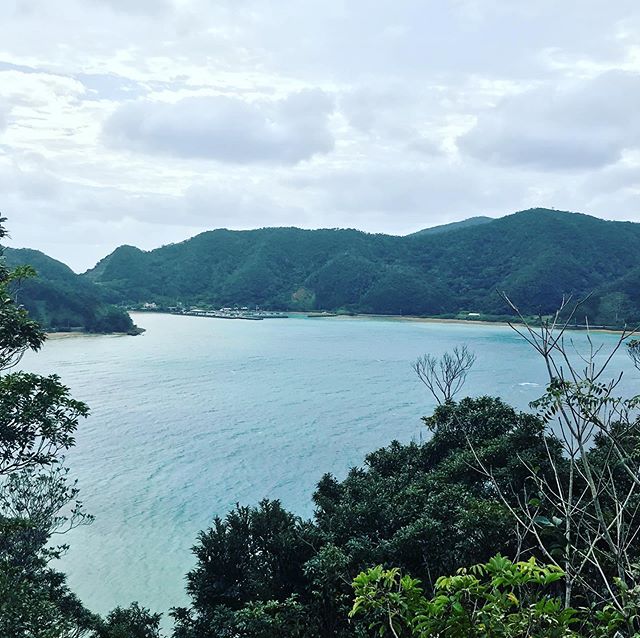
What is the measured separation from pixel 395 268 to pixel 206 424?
103 meters

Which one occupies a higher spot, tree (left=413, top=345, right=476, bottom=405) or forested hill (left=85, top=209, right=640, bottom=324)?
forested hill (left=85, top=209, right=640, bottom=324)

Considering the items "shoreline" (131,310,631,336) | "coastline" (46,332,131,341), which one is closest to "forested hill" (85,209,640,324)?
"shoreline" (131,310,631,336)

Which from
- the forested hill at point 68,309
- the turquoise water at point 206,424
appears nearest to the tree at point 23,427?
the turquoise water at point 206,424

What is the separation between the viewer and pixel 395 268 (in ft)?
436

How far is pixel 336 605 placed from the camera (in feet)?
32.8

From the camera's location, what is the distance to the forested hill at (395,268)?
108838 millimetres

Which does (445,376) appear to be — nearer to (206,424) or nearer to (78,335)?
(206,424)

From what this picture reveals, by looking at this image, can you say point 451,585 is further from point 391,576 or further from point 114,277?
point 114,277

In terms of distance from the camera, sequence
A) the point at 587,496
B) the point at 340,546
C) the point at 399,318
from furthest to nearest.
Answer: the point at 399,318 < the point at 340,546 < the point at 587,496

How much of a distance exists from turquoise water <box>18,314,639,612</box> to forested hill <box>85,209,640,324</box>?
113 feet

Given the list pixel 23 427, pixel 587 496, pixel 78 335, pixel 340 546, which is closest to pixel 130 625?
pixel 340 546

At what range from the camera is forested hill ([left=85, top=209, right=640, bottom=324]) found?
10884 cm

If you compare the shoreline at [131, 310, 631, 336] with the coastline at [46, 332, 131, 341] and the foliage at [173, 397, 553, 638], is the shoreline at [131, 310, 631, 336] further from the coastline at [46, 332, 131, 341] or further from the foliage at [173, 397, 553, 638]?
the foliage at [173, 397, 553, 638]

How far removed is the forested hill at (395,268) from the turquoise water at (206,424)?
3448cm
